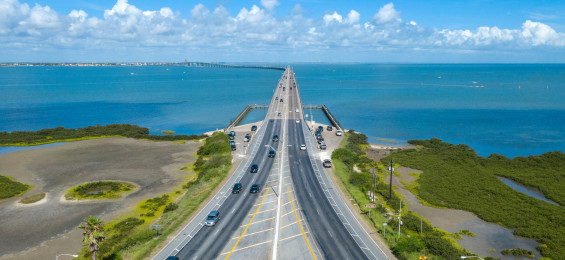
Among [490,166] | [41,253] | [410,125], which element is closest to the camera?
[41,253]

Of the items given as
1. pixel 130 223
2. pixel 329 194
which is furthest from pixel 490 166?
pixel 130 223

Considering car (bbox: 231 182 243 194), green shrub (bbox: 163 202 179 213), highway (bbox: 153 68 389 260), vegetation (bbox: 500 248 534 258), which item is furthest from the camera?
car (bbox: 231 182 243 194)

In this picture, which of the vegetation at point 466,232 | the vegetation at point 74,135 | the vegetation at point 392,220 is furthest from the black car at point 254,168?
the vegetation at point 74,135

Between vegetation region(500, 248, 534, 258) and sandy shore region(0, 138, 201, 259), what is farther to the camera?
sandy shore region(0, 138, 201, 259)

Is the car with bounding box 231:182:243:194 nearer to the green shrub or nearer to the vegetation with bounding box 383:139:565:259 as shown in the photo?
the green shrub

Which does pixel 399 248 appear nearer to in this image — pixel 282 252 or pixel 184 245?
pixel 282 252

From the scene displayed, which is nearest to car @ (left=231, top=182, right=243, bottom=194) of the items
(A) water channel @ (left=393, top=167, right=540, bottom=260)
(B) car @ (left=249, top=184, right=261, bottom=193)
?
(B) car @ (left=249, top=184, right=261, bottom=193)
